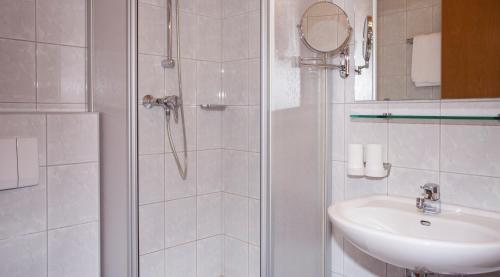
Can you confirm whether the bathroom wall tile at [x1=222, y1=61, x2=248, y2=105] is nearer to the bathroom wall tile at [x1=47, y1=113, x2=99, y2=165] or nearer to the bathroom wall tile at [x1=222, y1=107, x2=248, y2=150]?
the bathroom wall tile at [x1=222, y1=107, x2=248, y2=150]

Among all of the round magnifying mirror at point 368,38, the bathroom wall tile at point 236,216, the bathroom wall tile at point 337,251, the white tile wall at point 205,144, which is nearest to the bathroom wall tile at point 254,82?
the white tile wall at point 205,144

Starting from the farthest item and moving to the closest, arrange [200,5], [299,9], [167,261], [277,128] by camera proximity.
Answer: [200,5] → [167,261] → [299,9] → [277,128]

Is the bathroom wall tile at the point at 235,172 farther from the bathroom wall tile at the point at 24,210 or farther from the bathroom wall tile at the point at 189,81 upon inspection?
the bathroom wall tile at the point at 24,210

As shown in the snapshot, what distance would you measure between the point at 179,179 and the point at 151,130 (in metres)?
0.36

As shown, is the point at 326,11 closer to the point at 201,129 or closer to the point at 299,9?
the point at 299,9

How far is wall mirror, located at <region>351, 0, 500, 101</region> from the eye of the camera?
4.60 ft

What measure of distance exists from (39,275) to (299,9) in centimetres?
147

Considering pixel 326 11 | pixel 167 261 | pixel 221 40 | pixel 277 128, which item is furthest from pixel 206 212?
pixel 326 11

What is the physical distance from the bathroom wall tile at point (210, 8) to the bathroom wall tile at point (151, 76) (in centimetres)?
37

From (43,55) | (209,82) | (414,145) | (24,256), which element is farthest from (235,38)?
(24,256)

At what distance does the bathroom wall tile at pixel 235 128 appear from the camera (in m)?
1.68

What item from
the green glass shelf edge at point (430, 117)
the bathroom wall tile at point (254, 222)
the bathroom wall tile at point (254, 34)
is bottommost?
the bathroom wall tile at point (254, 222)

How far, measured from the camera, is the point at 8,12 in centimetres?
150

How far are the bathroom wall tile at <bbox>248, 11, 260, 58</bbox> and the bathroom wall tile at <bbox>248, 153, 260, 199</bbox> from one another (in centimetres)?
40
